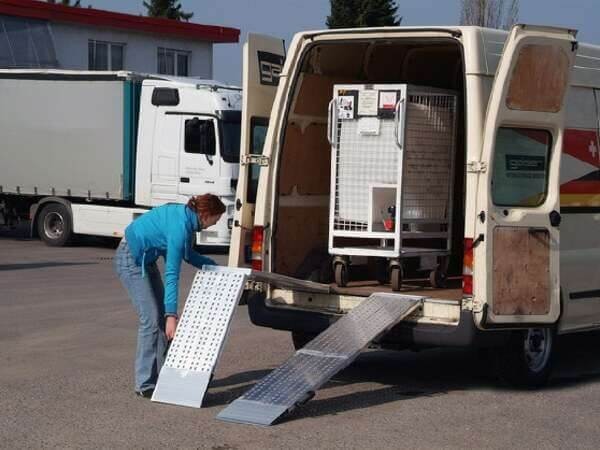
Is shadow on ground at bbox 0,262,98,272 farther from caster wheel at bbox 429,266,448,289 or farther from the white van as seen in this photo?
caster wheel at bbox 429,266,448,289

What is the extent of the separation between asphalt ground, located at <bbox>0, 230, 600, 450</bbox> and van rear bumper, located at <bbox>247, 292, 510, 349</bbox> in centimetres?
45

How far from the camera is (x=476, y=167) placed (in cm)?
852

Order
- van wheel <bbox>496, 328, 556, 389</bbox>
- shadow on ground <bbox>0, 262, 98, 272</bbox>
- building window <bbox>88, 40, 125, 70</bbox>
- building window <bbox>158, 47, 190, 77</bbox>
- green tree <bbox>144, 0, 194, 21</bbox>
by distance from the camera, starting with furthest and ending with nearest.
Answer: green tree <bbox>144, 0, 194, 21</bbox>, building window <bbox>158, 47, 190, 77</bbox>, building window <bbox>88, 40, 125, 70</bbox>, shadow on ground <bbox>0, 262, 98, 272</bbox>, van wheel <bbox>496, 328, 556, 389</bbox>

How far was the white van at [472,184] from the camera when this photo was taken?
8.55m

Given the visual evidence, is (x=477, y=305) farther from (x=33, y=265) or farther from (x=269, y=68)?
(x=33, y=265)

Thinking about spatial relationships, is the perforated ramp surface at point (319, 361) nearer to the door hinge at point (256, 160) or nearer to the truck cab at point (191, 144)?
the door hinge at point (256, 160)

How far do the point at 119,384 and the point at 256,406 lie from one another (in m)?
1.54

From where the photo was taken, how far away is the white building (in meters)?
29.1

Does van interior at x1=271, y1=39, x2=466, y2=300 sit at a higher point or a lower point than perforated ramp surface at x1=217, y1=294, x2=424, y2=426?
higher

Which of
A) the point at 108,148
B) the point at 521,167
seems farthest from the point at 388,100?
the point at 108,148

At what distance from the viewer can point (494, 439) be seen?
25.3 feet

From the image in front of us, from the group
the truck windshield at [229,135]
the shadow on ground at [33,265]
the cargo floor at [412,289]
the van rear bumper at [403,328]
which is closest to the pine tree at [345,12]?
the truck windshield at [229,135]

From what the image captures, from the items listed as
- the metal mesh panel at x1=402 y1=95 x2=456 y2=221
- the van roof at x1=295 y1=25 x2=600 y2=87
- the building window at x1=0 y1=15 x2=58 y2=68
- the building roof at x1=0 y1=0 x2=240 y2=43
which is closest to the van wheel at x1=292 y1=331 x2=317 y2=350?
the metal mesh panel at x1=402 y1=95 x2=456 y2=221

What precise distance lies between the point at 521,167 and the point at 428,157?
1.13 m
